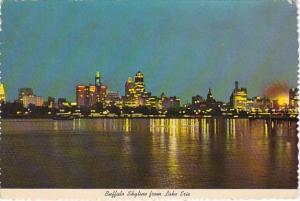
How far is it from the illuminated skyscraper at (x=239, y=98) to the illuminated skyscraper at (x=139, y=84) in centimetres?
70

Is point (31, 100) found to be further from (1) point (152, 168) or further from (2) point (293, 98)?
(2) point (293, 98)

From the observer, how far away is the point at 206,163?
5.03 metres

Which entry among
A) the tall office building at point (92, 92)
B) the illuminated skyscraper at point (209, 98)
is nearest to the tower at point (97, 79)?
the tall office building at point (92, 92)

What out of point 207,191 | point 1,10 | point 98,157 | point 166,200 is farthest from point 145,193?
point 98,157

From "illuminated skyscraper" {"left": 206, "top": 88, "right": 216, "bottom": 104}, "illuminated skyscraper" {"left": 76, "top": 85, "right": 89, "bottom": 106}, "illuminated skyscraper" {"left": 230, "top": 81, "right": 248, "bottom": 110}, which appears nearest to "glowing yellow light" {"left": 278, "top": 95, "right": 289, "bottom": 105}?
"illuminated skyscraper" {"left": 230, "top": 81, "right": 248, "bottom": 110}

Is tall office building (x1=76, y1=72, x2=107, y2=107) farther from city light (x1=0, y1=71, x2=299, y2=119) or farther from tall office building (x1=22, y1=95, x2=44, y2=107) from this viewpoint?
tall office building (x1=22, y1=95, x2=44, y2=107)

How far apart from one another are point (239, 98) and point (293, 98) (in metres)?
0.65

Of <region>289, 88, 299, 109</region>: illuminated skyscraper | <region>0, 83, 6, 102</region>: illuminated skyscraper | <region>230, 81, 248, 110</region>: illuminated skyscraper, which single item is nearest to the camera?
<region>289, 88, 299, 109</region>: illuminated skyscraper

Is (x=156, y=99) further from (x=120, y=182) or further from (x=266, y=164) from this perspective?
(x=266, y=164)

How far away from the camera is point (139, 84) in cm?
421

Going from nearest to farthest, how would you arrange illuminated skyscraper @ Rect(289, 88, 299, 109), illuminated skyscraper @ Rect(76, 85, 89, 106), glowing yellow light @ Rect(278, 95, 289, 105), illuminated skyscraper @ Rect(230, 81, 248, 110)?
illuminated skyscraper @ Rect(289, 88, 299, 109)
glowing yellow light @ Rect(278, 95, 289, 105)
illuminated skyscraper @ Rect(230, 81, 248, 110)
illuminated skyscraper @ Rect(76, 85, 89, 106)

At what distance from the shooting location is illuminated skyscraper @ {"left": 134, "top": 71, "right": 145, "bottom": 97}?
417 centimetres

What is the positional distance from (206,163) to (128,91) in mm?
1244

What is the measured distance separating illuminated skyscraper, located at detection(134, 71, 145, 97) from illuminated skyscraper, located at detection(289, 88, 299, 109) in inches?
44.2
